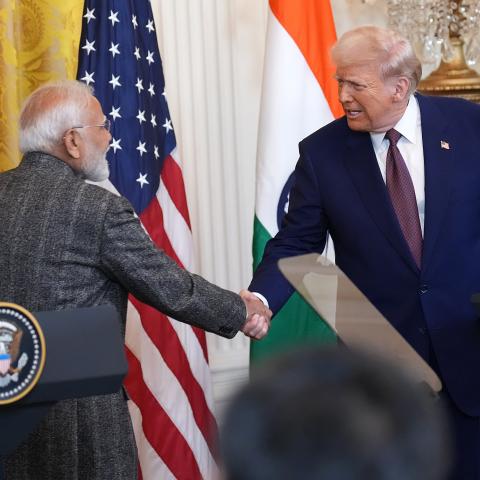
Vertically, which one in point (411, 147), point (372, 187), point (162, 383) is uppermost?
point (411, 147)

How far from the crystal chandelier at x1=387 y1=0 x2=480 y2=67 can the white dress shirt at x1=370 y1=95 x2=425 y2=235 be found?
4.15ft

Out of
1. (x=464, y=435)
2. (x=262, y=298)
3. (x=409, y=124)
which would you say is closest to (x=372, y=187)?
(x=409, y=124)

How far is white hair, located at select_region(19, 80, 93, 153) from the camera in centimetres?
239

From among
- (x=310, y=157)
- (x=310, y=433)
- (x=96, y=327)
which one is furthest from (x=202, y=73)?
(x=310, y=433)

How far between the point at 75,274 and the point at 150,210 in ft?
4.01

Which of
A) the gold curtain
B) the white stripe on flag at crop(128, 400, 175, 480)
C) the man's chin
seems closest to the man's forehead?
the man's chin

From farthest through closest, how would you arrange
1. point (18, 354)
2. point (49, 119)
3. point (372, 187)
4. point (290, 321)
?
1. point (290, 321)
2. point (372, 187)
3. point (49, 119)
4. point (18, 354)

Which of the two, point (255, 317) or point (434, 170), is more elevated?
point (434, 170)

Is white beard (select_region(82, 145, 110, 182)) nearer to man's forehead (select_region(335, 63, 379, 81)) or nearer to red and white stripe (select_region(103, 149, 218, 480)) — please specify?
man's forehead (select_region(335, 63, 379, 81))

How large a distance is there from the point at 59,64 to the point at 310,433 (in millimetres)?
3142

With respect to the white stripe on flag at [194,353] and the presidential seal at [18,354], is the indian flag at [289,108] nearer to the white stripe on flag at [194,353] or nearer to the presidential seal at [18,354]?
the white stripe on flag at [194,353]

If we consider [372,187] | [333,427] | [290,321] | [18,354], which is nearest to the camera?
[333,427]

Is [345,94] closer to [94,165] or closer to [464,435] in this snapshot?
[94,165]

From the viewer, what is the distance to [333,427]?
1.71 ft
